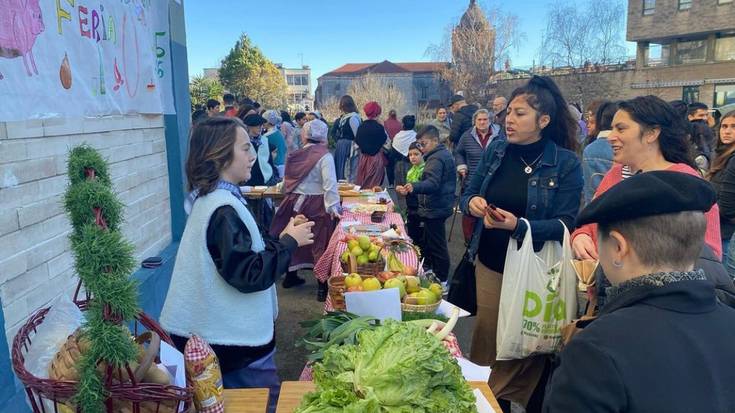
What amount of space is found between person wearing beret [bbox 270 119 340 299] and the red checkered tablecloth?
1.20ft

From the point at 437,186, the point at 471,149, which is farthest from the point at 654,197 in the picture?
the point at 471,149

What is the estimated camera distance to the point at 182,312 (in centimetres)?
223

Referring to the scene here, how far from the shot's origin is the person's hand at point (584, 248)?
275cm

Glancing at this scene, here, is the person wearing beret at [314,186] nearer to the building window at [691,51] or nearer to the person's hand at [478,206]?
the person's hand at [478,206]

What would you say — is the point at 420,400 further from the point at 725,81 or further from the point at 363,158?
the point at 725,81

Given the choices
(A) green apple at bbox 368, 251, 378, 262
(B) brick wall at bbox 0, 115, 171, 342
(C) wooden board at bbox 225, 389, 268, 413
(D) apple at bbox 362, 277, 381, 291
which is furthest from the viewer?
(A) green apple at bbox 368, 251, 378, 262

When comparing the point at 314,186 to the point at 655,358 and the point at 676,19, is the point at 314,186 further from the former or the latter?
the point at 676,19

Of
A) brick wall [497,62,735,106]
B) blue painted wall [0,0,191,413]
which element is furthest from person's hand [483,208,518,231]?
brick wall [497,62,735,106]

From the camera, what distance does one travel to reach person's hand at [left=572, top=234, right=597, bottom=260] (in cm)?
275

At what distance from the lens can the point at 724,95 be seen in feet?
95.9

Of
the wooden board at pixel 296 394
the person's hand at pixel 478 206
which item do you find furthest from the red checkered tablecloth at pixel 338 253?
the wooden board at pixel 296 394

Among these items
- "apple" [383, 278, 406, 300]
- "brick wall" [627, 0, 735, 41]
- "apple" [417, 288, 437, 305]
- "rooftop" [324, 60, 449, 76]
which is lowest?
"apple" [417, 288, 437, 305]

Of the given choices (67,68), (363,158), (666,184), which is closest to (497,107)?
(363,158)

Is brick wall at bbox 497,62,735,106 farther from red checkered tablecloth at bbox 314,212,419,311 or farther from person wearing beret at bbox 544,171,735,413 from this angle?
person wearing beret at bbox 544,171,735,413
